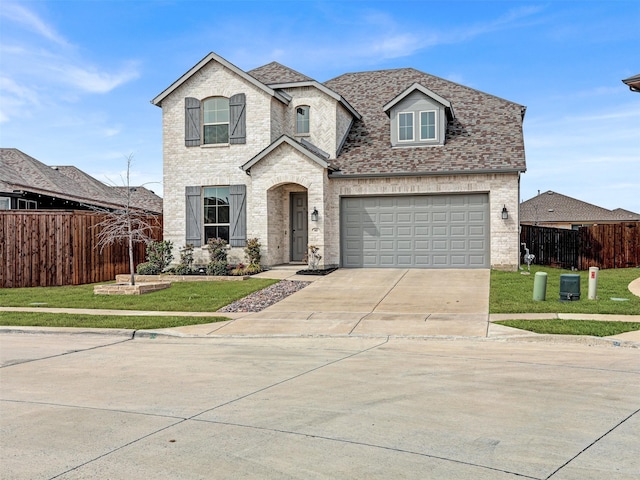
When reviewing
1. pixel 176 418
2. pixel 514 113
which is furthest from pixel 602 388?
pixel 514 113

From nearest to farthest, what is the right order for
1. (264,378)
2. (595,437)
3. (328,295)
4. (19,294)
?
(595,437) < (264,378) < (328,295) < (19,294)

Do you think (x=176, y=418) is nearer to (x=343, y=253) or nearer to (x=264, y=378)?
(x=264, y=378)

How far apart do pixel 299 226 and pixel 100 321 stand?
11.5m

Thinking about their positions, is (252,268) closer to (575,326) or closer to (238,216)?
(238,216)

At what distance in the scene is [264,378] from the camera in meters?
8.09

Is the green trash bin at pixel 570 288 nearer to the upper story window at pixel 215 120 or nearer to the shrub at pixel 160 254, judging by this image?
the upper story window at pixel 215 120

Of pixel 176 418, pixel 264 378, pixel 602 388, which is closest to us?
pixel 176 418

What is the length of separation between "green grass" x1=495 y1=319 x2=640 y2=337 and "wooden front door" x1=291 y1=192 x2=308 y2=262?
1250 cm

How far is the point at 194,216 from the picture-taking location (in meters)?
23.7

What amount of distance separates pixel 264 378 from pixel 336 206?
1503 cm

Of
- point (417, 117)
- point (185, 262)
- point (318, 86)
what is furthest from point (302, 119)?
point (185, 262)

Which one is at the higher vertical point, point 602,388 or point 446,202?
point 446,202

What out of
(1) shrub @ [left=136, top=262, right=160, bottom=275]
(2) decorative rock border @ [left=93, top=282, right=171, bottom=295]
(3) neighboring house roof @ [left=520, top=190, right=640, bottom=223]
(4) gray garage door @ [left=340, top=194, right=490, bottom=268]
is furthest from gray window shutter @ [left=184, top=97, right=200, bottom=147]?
(3) neighboring house roof @ [left=520, top=190, right=640, bottom=223]

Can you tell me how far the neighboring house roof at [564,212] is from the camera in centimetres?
4916
